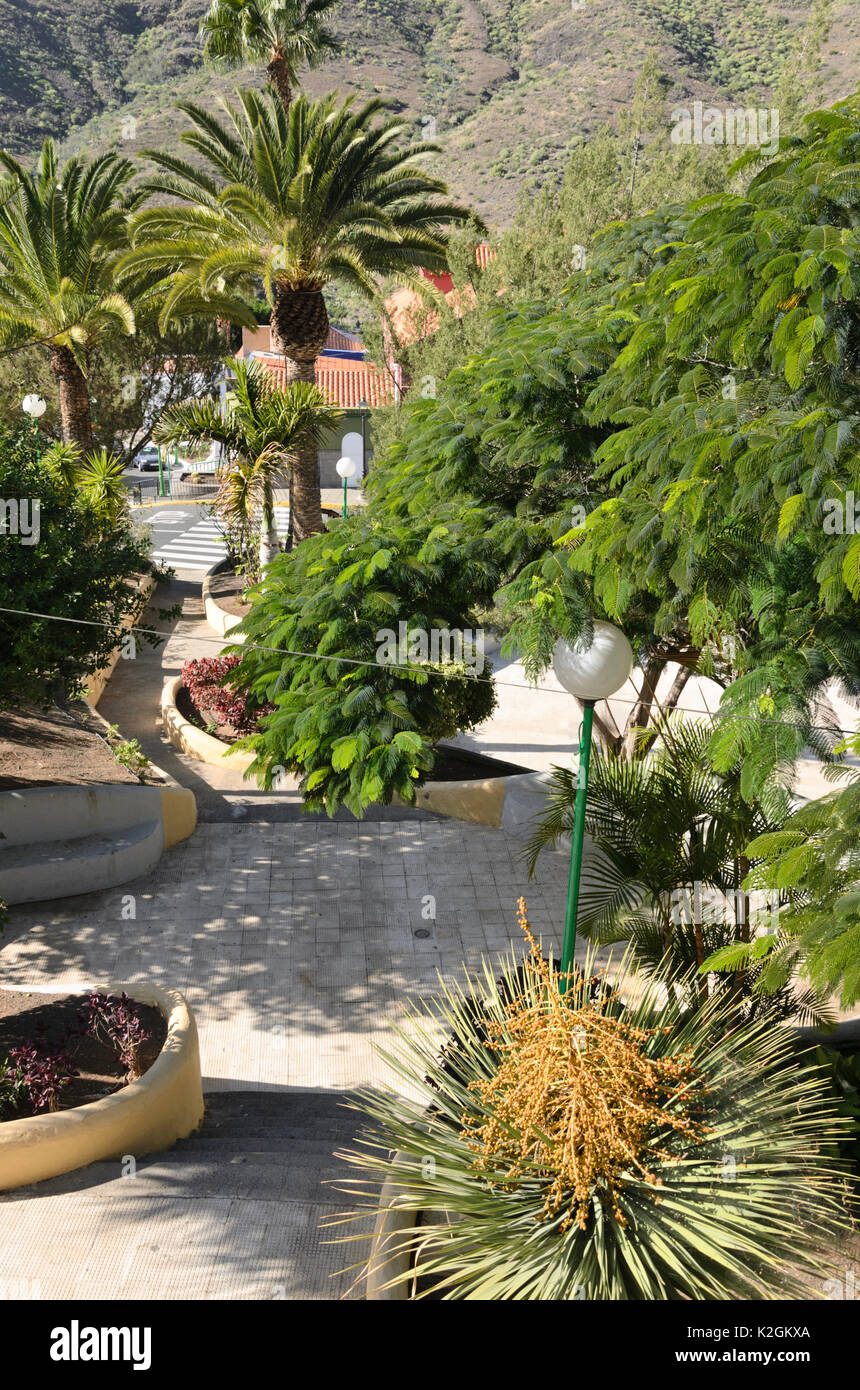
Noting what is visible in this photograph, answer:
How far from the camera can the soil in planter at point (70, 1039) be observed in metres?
6.30

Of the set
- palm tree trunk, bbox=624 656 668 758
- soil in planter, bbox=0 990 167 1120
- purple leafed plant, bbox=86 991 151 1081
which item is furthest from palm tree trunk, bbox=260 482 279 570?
purple leafed plant, bbox=86 991 151 1081

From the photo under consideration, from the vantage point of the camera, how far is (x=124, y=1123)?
235 inches

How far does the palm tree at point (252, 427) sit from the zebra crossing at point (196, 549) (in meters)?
8.89

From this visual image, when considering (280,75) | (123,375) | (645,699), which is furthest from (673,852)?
(123,375)

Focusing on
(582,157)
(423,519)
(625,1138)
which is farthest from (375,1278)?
(582,157)

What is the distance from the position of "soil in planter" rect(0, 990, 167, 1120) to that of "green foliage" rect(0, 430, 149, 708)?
3.15 metres

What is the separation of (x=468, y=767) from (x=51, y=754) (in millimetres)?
4971

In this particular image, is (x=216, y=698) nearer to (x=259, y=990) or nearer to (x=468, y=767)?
(x=468, y=767)

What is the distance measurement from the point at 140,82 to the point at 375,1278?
279ft

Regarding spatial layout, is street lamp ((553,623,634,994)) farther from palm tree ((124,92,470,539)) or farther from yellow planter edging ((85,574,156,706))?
palm tree ((124,92,470,539))

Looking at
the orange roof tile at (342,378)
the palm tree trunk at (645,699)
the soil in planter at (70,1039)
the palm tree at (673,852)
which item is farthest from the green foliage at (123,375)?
the palm tree at (673,852)

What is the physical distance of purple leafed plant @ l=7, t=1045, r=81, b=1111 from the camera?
5945 millimetres

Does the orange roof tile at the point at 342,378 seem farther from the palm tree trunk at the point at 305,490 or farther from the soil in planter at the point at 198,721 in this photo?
the soil in planter at the point at 198,721

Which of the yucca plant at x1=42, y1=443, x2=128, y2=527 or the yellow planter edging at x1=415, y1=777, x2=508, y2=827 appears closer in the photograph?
the yellow planter edging at x1=415, y1=777, x2=508, y2=827
